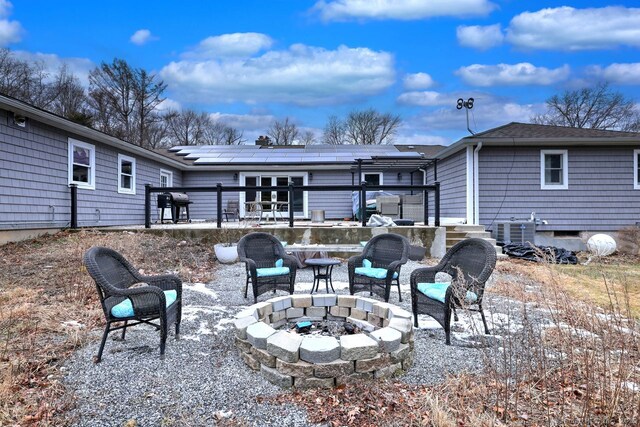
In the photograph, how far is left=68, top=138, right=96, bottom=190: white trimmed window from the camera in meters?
8.67

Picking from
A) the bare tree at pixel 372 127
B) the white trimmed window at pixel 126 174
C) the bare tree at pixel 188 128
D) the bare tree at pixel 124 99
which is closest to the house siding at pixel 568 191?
the white trimmed window at pixel 126 174

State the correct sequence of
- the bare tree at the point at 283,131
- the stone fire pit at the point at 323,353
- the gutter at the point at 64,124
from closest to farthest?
1. the stone fire pit at the point at 323,353
2. the gutter at the point at 64,124
3. the bare tree at the point at 283,131

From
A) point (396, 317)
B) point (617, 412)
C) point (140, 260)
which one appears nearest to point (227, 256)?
point (140, 260)

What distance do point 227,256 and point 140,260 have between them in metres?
1.59

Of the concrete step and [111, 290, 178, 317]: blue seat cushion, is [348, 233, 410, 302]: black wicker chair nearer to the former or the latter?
[111, 290, 178, 317]: blue seat cushion

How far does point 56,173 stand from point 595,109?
3026cm

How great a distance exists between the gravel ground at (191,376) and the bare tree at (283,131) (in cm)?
2457

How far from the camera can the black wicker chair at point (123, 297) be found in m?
2.76

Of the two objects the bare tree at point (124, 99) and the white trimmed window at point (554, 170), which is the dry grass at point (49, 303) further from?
the bare tree at point (124, 99)

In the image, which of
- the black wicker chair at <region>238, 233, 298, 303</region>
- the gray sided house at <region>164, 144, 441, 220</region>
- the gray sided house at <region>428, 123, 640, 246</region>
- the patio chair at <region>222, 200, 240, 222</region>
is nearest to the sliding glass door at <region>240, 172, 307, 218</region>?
the gray sided house at <region>164, 144, 441, 220</region>

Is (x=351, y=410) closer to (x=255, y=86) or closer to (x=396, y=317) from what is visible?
(x=396, y=317)

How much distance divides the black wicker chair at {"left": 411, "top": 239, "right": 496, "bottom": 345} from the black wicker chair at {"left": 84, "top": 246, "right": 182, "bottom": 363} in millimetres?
2365

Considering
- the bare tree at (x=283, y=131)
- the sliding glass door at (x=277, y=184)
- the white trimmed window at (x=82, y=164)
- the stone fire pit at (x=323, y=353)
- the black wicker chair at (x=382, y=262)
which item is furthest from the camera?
the bare tree at (x=283, y=131)

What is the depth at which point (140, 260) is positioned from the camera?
6.31 meters
